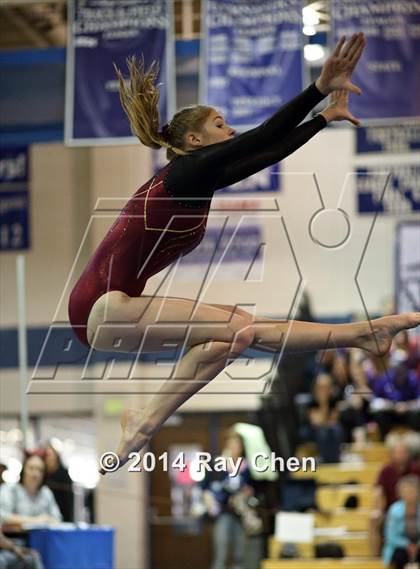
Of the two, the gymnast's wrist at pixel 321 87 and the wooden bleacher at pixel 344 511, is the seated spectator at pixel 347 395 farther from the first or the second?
the gymnast's wrist at pixel 321 87

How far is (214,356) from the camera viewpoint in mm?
4812

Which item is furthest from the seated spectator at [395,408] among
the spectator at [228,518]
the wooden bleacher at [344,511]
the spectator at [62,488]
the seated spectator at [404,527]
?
the spectator at [62,488]

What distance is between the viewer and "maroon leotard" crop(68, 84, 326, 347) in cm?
451

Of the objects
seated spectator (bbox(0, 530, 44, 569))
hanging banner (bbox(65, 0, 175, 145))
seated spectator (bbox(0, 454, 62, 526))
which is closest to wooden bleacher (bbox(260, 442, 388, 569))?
seated spectator (bbox(0, 454, 62, 526))

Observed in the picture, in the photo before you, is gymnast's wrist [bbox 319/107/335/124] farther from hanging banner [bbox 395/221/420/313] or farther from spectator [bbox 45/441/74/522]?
spectator [bbox 45/441/74/522]

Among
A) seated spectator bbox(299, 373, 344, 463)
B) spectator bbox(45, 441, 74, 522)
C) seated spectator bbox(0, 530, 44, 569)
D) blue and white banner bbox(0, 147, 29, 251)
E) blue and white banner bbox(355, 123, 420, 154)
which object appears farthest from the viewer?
seated spectator bbox(299, 373, 344, 463)

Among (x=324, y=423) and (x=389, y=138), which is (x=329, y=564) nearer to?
(x=324, y=423)

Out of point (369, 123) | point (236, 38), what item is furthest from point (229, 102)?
point (369, 123)

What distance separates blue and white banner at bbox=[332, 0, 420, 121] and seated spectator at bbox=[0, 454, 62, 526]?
333 centimetres

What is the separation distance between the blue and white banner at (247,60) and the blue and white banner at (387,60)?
48cm

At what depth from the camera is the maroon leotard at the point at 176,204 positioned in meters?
4.51

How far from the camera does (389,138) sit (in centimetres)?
999

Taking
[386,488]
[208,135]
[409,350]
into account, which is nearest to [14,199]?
[409,350]

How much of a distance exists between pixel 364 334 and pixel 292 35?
4343mm
